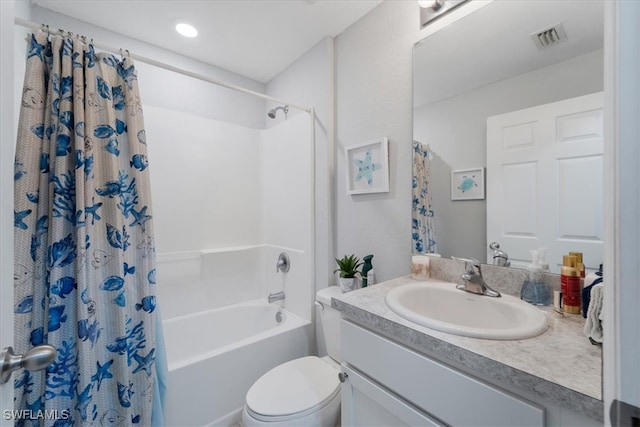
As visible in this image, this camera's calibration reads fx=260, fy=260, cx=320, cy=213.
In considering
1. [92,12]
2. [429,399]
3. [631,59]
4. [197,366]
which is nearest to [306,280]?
[197,366]

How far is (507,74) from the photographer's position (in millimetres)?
1077

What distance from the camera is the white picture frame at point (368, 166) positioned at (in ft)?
4.94

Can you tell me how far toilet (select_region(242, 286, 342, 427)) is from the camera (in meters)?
1.12

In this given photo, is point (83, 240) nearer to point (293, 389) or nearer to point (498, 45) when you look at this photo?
point (293, 389)

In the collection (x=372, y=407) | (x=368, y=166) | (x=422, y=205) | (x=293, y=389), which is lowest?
(x=293, y=389)

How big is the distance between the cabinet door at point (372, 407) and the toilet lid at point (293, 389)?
0.78ft

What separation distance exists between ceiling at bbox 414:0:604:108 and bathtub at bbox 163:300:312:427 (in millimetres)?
1693

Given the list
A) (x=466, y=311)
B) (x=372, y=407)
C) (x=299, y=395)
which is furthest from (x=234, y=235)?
(x=466, y=311)

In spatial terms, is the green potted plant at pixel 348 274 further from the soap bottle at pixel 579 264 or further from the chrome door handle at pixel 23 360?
the chrome door handle at pixel 23 360

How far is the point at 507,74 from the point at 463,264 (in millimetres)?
827

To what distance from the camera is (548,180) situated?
0.96 m

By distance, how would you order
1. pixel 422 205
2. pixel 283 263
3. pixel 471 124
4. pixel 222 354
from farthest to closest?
pixel 283 263, pixel 222 354, pixel 422 205, pixel 471 124

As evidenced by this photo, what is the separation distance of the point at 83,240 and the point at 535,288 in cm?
178

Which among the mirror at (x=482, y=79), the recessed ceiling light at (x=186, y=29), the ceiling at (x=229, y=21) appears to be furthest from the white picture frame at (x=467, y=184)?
the recessed ceiling light at (x=186, y=29)
